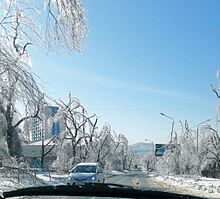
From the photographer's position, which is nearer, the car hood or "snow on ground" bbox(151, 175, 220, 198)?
the car hood

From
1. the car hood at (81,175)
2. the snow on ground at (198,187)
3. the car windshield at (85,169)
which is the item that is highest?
the car windshield at (85,169)

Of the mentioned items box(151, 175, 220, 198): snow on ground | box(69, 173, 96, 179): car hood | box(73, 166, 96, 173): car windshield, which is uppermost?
box(73, 166, 96, 173): car windshield

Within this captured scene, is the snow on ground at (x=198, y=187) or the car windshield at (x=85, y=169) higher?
the car windshield at (x=85, y=169)

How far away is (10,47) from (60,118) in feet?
169

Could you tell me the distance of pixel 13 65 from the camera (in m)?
13.1

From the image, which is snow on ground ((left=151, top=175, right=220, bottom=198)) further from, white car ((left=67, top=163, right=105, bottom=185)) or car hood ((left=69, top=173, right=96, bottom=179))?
car hood ((left=69, top=173, right=96, bottom=179))

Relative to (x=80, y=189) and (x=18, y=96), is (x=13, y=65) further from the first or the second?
(x=80, y=189)

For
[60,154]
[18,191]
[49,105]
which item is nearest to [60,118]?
[60,154]

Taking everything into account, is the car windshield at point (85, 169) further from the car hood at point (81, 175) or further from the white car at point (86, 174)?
the car hood at point (81, 175)

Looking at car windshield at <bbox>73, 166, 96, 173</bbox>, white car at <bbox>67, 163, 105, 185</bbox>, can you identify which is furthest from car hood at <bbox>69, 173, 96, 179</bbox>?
car windshield at <bbox>73, 166, 96, 173</bbox>

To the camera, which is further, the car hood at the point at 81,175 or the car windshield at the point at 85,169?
the car windshield at the point at 85,169

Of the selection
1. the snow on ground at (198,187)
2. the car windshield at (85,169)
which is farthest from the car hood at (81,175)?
the snow on ground at (198,187)

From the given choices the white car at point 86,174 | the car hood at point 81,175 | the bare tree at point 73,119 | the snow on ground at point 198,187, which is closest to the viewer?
the white car at point 86,174

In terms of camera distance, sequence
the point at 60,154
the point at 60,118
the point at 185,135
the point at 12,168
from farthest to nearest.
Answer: the point at 185,135
the point at 60,154
the point at 60,118
the point at 12,168
